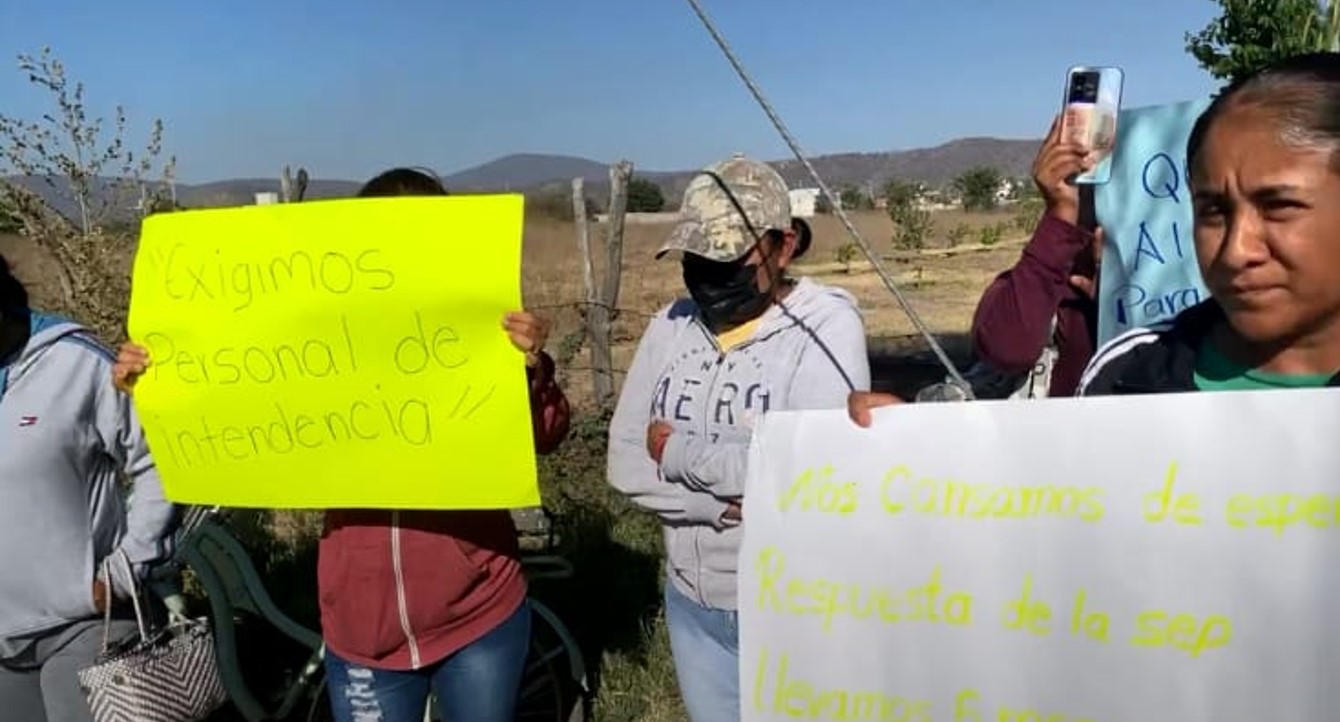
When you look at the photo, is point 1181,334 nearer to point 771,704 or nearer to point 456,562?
point 771,704

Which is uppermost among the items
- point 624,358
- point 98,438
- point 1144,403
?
point 1144,403

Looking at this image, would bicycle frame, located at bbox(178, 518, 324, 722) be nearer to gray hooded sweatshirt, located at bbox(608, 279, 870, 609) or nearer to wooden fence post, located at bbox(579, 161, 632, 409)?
gray hooded sweatshirt, located at bbox(608, 279, 870, 609)

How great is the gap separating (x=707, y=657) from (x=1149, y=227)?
125 cm

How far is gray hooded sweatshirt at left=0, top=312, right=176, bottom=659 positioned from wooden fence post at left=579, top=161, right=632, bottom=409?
4.57 metres

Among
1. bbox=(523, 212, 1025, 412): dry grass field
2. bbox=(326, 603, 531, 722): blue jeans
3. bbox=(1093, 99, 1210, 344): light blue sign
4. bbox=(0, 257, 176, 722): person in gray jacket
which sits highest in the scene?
bbox=(1093, 99, 1210, 344): light blue sign

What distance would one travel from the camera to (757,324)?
2506 mm

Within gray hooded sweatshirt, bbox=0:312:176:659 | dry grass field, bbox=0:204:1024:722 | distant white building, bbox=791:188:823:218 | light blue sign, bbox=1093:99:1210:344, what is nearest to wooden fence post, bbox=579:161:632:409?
dry grass field, bbox=0:204:1024:722

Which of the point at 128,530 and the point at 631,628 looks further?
the point at 631,628

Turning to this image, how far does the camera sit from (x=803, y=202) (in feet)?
10.5

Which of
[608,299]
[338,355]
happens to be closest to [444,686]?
[338,355]

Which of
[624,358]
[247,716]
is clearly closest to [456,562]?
[247,716]

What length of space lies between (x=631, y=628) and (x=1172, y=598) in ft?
11.6

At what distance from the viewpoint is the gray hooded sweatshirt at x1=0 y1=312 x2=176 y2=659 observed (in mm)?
2592

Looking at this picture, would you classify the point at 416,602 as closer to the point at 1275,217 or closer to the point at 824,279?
the point at 1275,217
